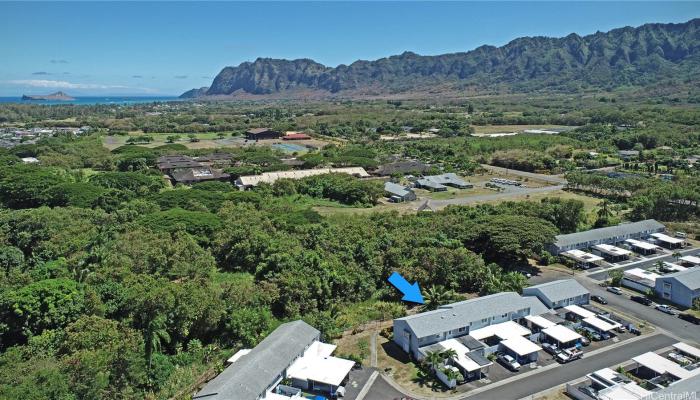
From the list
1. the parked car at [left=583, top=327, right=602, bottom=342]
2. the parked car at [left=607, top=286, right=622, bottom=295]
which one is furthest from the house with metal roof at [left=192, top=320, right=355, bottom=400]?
the parked car at [left=607, top=286, right=622, bottom=295]

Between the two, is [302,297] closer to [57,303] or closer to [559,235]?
[57,303]

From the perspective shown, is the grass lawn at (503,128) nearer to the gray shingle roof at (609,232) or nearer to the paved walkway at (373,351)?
the gray shingle roof at (609,232)

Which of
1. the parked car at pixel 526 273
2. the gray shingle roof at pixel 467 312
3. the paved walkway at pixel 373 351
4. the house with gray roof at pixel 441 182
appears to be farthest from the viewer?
the house with gray roof at pixel 441 182

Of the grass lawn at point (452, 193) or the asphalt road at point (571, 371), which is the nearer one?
the asphalt road at point (571, 371)

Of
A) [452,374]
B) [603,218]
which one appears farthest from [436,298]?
[603,218]

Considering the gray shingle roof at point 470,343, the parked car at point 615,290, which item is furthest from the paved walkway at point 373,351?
the parked car at point 615,290
